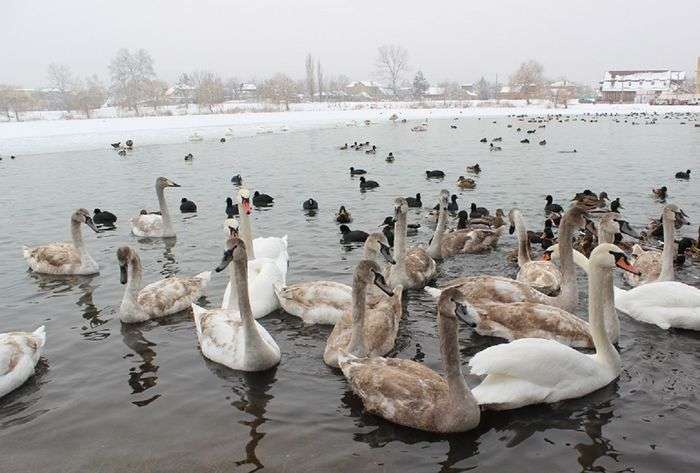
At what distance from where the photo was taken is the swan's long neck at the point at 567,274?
8.26 meters

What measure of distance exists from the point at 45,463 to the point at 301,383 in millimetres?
2675

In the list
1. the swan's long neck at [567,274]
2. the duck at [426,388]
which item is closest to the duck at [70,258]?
the duck at [426,388]

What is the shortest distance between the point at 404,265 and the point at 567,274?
266 centimetres

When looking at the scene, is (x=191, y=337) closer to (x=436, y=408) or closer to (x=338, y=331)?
(x=338, y=331)

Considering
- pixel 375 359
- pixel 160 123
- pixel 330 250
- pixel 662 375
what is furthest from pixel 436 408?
pixel 160 123

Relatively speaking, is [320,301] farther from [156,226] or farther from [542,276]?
[156,226]

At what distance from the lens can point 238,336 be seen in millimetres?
7391

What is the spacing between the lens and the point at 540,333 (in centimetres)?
739

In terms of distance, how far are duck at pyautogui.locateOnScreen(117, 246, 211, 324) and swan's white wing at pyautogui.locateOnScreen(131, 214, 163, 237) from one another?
17.3 ft

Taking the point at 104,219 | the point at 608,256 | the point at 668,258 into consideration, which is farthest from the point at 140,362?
the point at 104,219

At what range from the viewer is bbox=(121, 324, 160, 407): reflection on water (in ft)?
22.9

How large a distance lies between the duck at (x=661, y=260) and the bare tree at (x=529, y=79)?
12862 centimetres

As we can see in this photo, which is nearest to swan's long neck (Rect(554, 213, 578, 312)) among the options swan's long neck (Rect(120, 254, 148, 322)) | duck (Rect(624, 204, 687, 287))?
duck (Rect(624, 204, 687, 287))

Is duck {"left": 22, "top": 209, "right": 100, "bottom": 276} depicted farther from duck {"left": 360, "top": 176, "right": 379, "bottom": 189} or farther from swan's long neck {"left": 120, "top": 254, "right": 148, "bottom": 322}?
duck {"left": 360, "top": 176, "right": 379, "bottom": 189}
